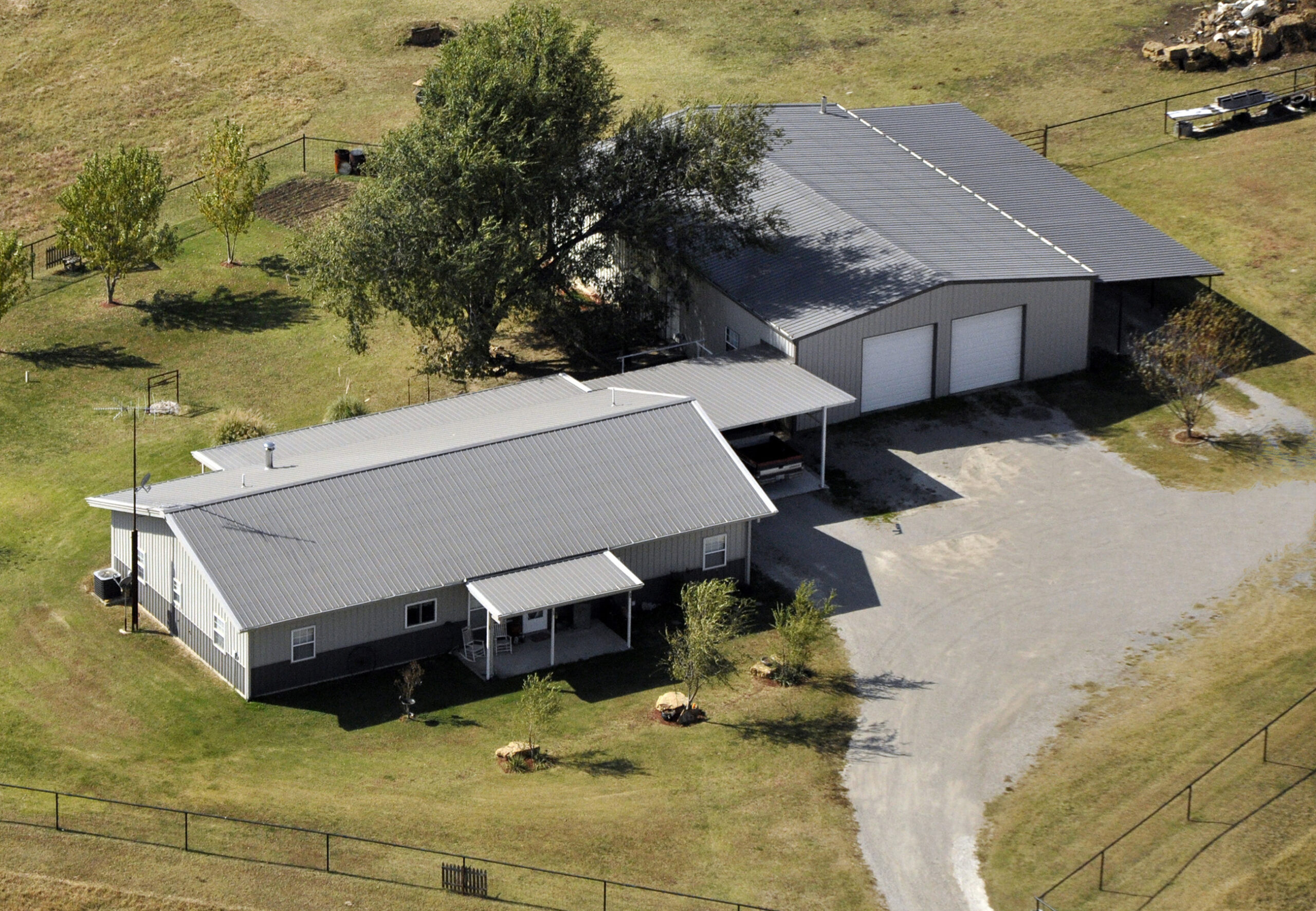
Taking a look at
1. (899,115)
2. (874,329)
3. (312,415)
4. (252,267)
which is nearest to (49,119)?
(252,267)

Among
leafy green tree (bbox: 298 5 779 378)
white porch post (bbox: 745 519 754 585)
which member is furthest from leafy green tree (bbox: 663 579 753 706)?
leafy green tree (bbox: 298 5 779 378)

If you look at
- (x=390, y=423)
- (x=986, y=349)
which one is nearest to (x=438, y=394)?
(x=390, y=423)

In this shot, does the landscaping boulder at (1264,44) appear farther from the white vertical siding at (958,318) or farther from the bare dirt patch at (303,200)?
the bare dirt patch at (303,200)

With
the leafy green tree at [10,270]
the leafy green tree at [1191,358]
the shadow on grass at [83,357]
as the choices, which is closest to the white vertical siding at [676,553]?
the leafy green tree at [1191,358]

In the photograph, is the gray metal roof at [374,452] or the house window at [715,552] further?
the house window at [715,552]

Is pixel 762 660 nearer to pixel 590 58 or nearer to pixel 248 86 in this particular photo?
pixel 590 58

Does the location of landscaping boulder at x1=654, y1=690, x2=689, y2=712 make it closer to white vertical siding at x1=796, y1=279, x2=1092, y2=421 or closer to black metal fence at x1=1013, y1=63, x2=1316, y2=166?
white vertical siding at x1=796, y1=279, x2=1092, y2=421
